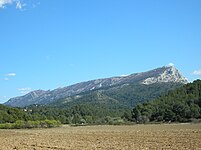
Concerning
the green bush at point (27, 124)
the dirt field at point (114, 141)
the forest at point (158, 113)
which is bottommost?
the dirt field at point (114, 141)

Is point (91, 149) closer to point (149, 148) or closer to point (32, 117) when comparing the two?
point (149, 148)

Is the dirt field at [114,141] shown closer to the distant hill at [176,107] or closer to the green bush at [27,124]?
the distant hill at [176,107]

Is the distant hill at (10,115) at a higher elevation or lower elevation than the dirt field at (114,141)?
higher

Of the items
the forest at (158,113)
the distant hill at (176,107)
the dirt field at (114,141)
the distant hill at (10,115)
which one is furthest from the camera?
the distant hill at (10,115)

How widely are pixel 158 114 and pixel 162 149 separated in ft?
392

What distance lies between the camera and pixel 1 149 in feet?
125

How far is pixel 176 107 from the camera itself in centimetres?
13950

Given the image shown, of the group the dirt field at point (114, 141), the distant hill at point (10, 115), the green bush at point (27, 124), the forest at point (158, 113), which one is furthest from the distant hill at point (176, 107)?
the dirt field at point (114, 141)

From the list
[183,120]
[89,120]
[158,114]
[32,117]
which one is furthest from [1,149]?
[89,120]

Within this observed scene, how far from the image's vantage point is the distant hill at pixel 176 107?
442 ft

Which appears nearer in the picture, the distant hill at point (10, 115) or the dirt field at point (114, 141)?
the dirt field at point (114, 141)

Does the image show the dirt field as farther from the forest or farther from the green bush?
the green bush

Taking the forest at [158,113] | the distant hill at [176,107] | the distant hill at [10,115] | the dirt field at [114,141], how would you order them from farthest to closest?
the distant hill at [10,115] → the forest at [158,113] → the distant hill at [176,107] → the dirt field at [114,141]

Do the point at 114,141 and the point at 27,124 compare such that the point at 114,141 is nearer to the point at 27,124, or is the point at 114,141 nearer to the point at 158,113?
the point at 27,124
